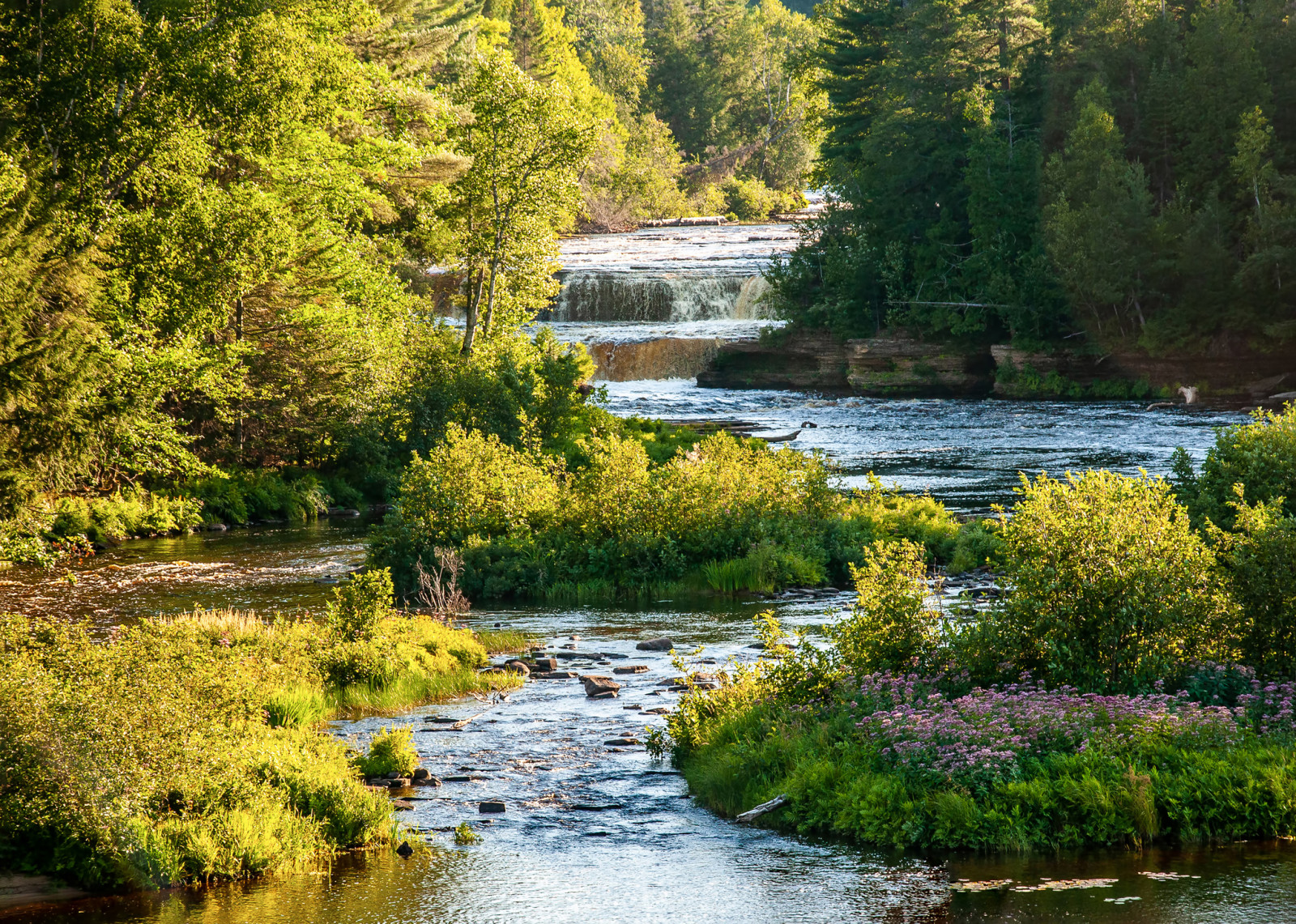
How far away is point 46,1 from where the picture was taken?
26578 millimetres

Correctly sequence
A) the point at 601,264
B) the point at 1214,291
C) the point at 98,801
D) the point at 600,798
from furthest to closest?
1. the point at 601,264
2. the point at 1214,291
3. the point at 600,798
4. the point at 98,801

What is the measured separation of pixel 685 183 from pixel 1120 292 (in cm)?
5929

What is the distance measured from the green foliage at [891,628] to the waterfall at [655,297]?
47.9m

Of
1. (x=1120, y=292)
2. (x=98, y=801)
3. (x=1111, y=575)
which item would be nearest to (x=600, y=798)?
(x=98, y=801)

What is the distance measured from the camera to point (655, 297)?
194 ft

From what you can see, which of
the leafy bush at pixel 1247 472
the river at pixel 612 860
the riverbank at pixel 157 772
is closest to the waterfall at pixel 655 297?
the river at pixel 612 860

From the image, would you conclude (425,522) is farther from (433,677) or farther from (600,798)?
(600,798)

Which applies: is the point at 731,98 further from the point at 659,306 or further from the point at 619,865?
the point at 619,865

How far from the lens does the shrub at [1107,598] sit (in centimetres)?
1136

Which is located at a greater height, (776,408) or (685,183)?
(685,183)

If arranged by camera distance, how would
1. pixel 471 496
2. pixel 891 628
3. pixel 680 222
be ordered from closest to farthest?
pixel 891 628
pixel 471 496
pixel 680 222

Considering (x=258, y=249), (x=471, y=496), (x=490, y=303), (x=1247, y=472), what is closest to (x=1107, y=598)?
(x=1247, y=472)

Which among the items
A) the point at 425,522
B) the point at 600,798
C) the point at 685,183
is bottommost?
the point at 600,798

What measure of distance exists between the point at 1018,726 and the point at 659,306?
49.9 metres
